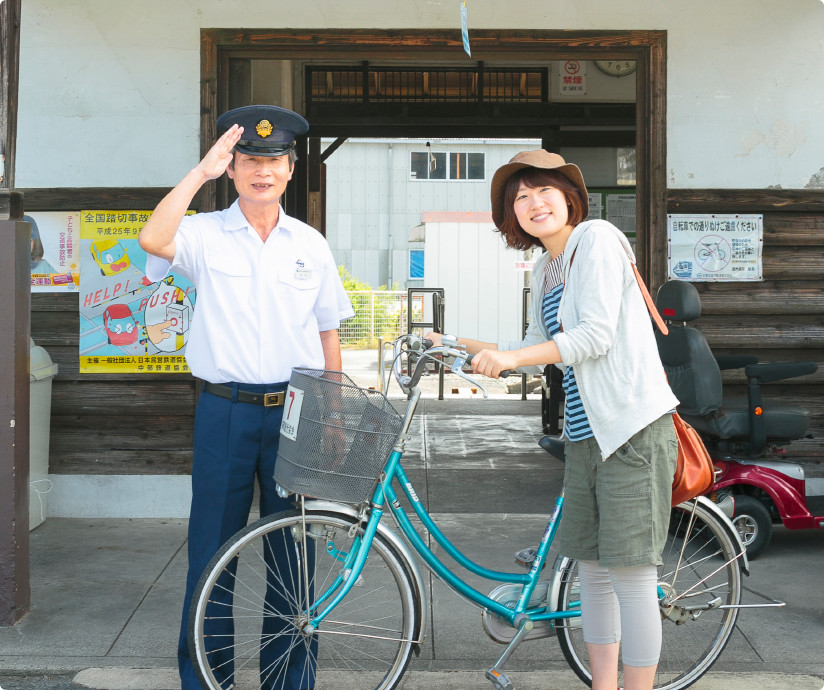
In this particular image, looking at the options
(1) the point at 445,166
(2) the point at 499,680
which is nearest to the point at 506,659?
(2) the point at 499,680

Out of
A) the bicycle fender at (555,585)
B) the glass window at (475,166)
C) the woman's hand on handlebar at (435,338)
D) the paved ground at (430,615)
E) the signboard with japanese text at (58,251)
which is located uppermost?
the glass window at (475,166)

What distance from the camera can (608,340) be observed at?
2643 mm

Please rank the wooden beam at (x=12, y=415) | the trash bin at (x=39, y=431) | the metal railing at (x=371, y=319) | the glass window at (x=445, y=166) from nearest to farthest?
the wooden beam at (x=12, y=415)
the trash bin at (x=39, y=431)
the metal railing at (x=371, y=319)
the glass window at (x=445, y=166)

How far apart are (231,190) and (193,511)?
304 centimetres

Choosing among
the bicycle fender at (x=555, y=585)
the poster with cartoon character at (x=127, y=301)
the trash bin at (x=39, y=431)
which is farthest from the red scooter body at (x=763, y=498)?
the trash bin at (x=39, y=431)

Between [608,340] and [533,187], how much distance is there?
1.87 feet

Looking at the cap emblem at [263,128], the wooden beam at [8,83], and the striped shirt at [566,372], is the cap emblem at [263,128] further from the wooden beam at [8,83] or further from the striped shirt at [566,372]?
the wooden beam at [8,83]

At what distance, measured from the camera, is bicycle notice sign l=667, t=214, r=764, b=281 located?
211 inches

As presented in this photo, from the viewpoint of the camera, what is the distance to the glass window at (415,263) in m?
26.8

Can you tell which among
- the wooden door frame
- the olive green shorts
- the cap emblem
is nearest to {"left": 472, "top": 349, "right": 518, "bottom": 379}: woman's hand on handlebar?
the olive green shorts

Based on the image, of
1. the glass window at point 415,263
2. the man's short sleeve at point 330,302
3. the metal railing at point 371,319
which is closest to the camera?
the man's short sleeve at point 330,302

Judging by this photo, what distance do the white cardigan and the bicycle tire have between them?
1.98ft

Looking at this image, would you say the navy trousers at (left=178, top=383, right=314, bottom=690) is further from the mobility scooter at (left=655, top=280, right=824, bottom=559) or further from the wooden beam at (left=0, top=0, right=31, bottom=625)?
the mobility scooter at (left=655, top=280, right=824, bottom=559)

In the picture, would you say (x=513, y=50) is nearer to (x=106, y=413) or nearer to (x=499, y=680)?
(x=106, y=413)
